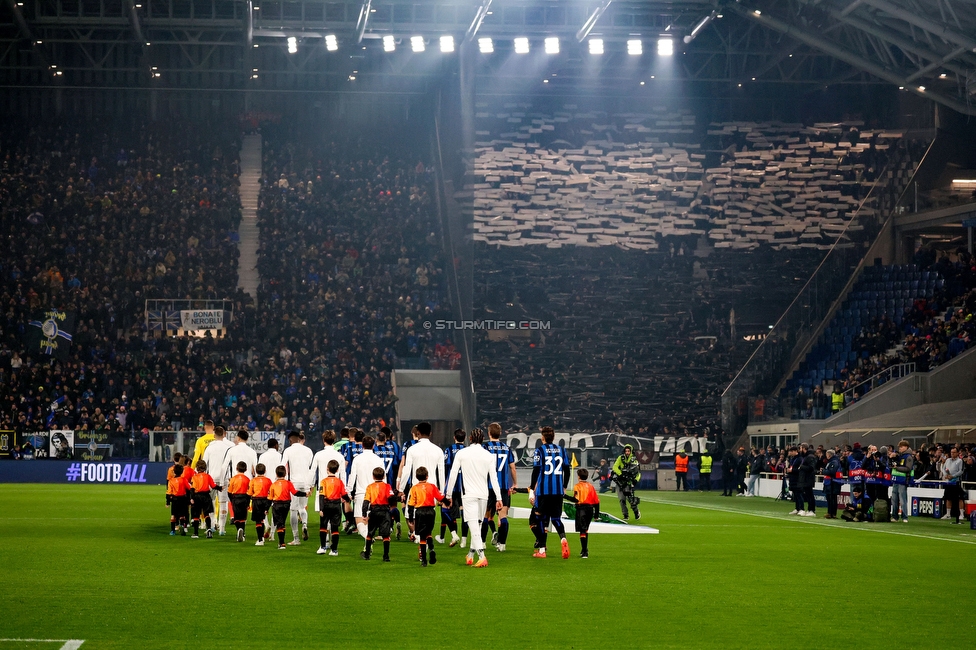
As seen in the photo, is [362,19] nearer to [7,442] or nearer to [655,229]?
[655,229]

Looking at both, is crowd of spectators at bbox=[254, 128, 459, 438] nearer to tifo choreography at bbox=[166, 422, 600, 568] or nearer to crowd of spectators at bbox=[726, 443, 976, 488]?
crowd of spectators at bbox=[726, 443, 976, 488]

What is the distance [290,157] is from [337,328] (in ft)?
36.2

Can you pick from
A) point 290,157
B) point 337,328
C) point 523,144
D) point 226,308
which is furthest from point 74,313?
point 523,144

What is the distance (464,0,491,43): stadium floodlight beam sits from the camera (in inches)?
1496

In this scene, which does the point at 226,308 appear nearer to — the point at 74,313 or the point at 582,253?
the point at 74,313

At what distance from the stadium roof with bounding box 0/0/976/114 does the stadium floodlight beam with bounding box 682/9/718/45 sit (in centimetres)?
7

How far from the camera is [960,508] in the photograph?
87.6 ft

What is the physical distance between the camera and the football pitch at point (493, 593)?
9.55 metres

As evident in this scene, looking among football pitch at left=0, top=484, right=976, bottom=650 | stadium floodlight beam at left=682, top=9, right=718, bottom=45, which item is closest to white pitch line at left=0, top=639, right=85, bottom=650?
football pitch at left=0, top=484, right=976, bottom=650

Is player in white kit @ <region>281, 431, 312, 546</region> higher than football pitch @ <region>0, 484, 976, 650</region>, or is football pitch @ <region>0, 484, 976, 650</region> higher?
player in white kit @ <region>281, 431, 312, 546</region>

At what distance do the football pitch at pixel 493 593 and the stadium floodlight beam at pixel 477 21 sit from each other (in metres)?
22.4

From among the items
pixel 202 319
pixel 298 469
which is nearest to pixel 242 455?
pixel 298 469

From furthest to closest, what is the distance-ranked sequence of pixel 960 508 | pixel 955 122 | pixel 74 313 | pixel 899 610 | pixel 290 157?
pixel 290 157, pixel 955 122, pixel 74 313, pixel 960 508, pixel 899 610

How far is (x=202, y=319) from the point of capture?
42781mm
